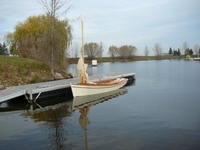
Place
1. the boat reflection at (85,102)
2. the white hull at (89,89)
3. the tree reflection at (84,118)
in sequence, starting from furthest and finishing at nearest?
the white hull at (89,89) → the boat reflection at (85,102) → the tree reflection at (84,118)

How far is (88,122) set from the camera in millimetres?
9172

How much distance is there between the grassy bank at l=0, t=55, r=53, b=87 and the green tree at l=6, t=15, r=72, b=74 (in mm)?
1061

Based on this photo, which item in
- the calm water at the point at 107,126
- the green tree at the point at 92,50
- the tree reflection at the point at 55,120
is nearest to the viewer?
the calm water at the point at 107,126

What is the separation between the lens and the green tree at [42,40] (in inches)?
834

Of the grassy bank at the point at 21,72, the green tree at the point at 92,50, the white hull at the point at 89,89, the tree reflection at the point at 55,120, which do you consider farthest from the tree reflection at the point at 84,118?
the green tree at the point at 92,50

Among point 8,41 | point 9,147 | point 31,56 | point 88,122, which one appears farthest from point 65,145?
point 8,41

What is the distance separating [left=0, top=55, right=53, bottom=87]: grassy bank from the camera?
16.4 metres

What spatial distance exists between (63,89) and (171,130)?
8.96m

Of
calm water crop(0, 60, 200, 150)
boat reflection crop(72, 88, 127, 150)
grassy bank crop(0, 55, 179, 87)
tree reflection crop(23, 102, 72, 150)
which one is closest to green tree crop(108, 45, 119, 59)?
grassy bank crop(0, 55, 179, 87)

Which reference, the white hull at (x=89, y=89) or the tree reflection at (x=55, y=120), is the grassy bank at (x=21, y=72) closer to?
the white hull at (x=89, y=89)

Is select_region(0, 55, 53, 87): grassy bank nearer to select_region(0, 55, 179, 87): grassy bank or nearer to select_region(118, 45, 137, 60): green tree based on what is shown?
select_region(0, 55, 179, 87): grassy bank

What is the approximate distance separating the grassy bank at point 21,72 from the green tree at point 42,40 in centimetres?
106

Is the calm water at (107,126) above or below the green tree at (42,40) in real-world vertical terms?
below

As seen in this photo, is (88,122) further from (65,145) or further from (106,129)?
(65,145)
